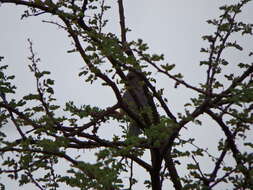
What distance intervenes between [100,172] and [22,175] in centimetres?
196

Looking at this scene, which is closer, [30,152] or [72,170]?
[72,170]

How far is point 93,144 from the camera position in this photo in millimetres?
4582

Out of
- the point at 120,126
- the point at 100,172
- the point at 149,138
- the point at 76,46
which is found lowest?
the point at 100,172

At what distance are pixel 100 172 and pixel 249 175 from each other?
1730 millimetres

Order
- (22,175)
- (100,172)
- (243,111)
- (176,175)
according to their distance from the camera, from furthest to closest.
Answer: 1. (176,175)
2. (22,175)
3. (243,111)
4. (100,172)

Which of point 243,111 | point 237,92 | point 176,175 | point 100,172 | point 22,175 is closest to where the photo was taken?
point 100,172

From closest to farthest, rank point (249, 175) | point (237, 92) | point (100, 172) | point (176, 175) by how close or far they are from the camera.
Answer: point (100, 172) < point (237, 92) < point (249, 175) < point (176, 175)

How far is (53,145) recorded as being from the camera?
3.70 m

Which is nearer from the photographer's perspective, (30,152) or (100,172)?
(100,172)

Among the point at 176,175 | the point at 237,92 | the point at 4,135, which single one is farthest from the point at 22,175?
the point at 237,92

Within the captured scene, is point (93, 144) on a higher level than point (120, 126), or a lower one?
lower

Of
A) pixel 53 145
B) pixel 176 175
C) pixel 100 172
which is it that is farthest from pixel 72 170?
pixel 176 175

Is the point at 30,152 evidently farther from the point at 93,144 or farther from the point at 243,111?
the point at 243,111

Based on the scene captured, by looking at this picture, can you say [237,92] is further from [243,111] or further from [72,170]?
[72,170]
